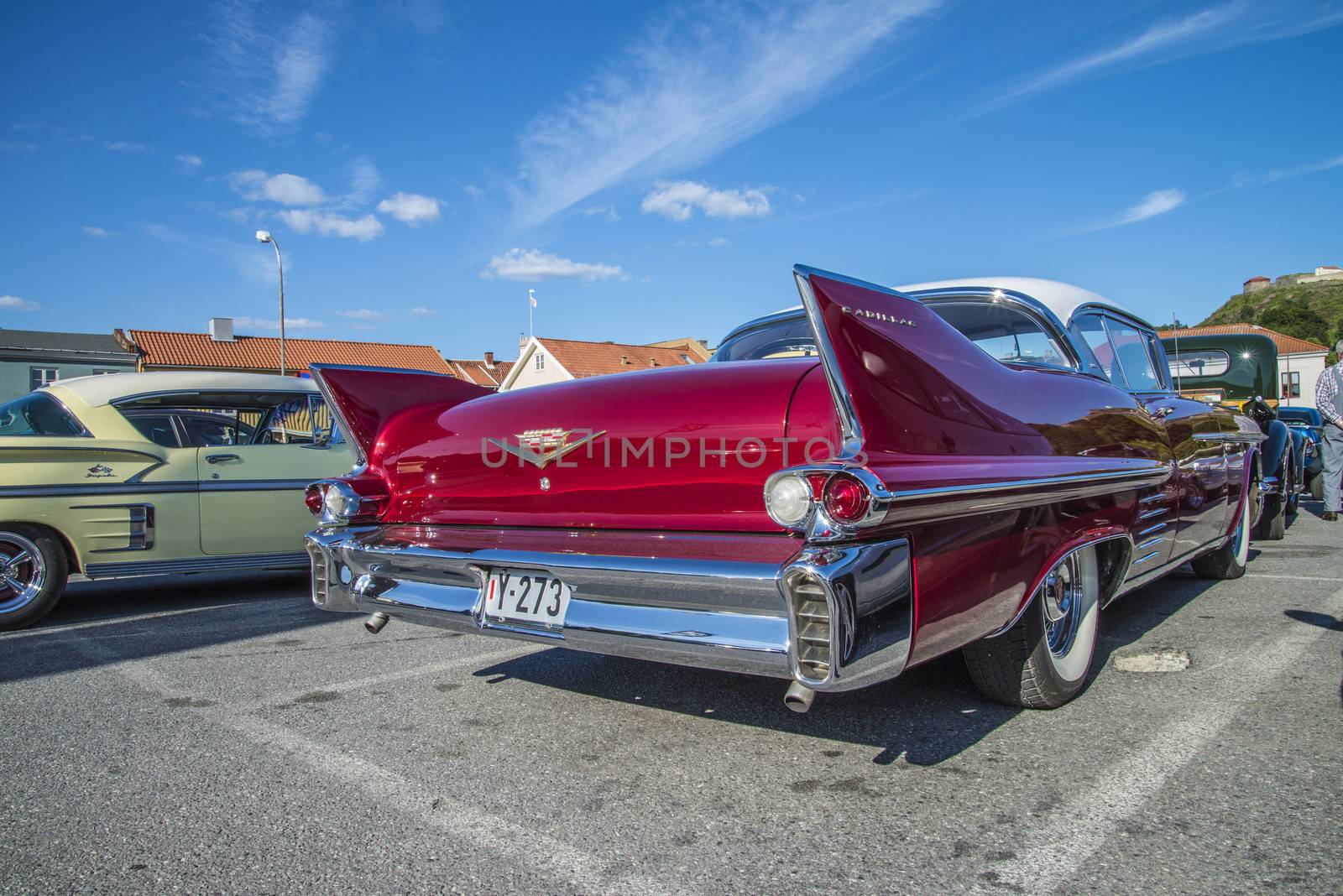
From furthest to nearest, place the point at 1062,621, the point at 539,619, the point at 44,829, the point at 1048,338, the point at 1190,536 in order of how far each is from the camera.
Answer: the point at 1190,536, the point at 1048,338, the point at 1062,621, the point at 539,619, the point at 44,829

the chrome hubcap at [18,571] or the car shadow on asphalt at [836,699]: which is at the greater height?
the chrome hubcap at [18,571]

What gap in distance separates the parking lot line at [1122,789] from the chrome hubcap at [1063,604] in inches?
15.4

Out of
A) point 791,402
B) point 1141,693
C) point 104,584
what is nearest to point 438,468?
point 791,402

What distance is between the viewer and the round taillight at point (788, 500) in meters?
1.92

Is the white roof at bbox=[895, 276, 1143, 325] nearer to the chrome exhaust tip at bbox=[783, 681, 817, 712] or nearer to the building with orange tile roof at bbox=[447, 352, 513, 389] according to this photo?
the chrome exhaust tip at bbox=[783, 681, 817, 712]

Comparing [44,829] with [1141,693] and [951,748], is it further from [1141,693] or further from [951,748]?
[1141,693]

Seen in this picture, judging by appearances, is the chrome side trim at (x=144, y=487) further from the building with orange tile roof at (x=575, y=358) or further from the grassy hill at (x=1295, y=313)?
the grassy hill at (x=1295, y=313)

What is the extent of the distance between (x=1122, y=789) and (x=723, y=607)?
1.15m

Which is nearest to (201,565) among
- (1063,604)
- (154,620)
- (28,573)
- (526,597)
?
(154,620)

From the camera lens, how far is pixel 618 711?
2.98 meters

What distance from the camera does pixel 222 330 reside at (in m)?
42.7

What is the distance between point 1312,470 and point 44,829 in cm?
1197

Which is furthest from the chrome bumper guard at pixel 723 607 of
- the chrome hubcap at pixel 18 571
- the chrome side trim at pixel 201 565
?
the chrome hubcap at pixel 18 571

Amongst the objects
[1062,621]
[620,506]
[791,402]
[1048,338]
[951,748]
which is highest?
[1048,338]
